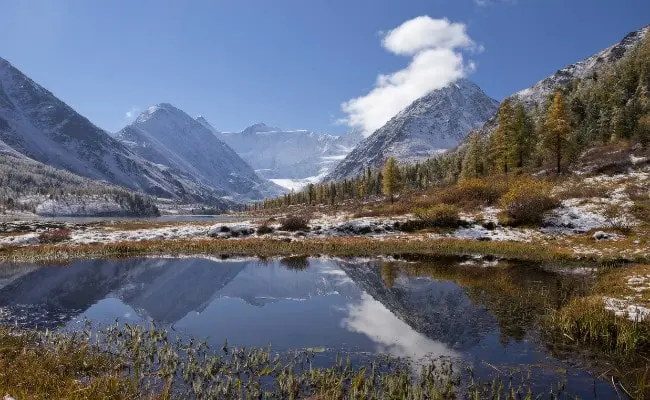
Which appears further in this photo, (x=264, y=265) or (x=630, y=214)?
(x=630, y=214)

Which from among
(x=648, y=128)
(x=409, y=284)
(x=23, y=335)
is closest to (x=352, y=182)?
(x=648, y=128)

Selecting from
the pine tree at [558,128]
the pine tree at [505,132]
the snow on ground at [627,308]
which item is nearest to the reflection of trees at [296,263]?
the snow on ground at [627,308]

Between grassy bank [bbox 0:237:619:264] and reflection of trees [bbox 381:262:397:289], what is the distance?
7715mm

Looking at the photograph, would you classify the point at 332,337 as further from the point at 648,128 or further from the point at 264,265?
the point at 648,128

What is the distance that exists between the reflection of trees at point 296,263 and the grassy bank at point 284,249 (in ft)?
9.84

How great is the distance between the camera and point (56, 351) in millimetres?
13930

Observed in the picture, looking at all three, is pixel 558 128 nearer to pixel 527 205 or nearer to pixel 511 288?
pixel 527 205

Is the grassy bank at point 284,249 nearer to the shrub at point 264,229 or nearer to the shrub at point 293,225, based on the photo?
the shrub at point 264,229

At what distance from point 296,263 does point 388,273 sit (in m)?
10.8

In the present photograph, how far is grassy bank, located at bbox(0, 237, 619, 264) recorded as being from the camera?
43375mm

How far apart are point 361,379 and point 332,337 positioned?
→ 6094mm

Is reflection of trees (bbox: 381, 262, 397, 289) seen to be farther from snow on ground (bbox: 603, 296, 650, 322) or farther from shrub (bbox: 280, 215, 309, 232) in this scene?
shrub (bbox: 280, 215, 309, 232)

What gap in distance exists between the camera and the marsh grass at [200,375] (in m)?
10.8

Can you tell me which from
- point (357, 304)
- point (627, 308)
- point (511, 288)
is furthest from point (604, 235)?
point (357, 304)
